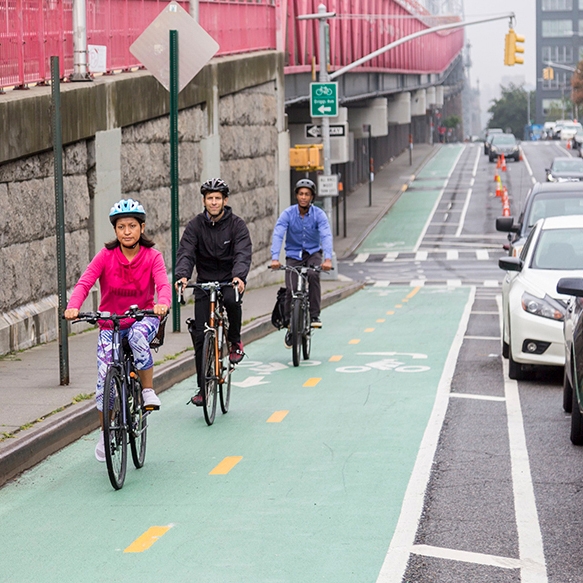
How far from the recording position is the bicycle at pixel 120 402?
7469 millimetres

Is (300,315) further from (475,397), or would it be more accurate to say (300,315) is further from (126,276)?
(126,276)

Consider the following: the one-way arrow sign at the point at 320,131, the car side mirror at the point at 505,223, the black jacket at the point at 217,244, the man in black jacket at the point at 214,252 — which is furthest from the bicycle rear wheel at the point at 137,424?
the one-way arrow sign at the point at 320,131

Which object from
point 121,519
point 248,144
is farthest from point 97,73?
point 121,519

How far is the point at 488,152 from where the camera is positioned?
84000 mm

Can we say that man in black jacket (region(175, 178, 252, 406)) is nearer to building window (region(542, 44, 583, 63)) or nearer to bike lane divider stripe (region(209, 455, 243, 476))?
bike lane divider stripe (region(209, 455, 243, 476))

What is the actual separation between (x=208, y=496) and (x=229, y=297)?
9.92 feet

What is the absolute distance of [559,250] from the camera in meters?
13.0

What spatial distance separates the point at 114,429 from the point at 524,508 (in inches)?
99.0

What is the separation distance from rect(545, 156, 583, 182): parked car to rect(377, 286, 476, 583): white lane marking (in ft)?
126

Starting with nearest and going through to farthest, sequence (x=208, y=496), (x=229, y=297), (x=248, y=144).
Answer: (x=208, y=496)
(x=229, y=297)
(x=248, y=144)

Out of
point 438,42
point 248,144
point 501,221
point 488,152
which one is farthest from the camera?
point 438,42

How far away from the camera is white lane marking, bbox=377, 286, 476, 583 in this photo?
5.88 m

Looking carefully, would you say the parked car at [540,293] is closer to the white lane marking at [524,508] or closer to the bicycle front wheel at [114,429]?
the white lane marking at [524,508]

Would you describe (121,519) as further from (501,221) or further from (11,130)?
(501,221)
